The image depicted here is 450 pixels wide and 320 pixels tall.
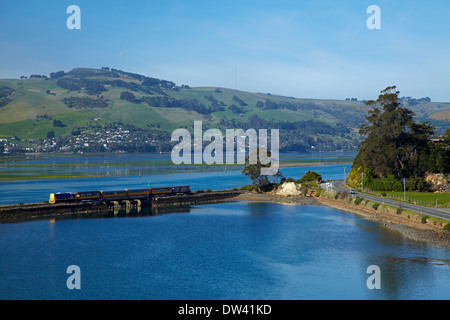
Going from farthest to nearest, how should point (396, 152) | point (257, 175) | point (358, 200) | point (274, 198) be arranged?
point (257, 175), point (274, 198), point (396, 152), point (358, 200)

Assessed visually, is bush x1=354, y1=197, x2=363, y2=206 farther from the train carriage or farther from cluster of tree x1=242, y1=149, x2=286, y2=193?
the train carriage

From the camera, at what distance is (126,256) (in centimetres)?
4719

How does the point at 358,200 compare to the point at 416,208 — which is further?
the point at 358,200

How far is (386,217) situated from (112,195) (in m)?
50.4

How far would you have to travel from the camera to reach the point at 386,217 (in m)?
64.6

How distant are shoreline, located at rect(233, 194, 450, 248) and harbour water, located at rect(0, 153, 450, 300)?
5.04ft

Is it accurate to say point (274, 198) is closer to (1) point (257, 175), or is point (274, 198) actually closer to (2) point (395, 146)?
(1) point (257, 175)

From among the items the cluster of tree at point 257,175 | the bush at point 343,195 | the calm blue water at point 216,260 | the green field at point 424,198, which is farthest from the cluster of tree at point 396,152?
the calm blue water at point 216,260

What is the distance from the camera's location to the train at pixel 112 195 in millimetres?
76562

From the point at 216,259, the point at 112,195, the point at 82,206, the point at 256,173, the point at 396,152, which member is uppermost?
the point at 396,152

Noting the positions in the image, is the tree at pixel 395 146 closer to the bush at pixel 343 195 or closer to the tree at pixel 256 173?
the bush at pixel 343 195

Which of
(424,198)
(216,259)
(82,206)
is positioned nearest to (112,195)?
(82,206)

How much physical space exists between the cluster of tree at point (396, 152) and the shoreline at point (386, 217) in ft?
34.4
